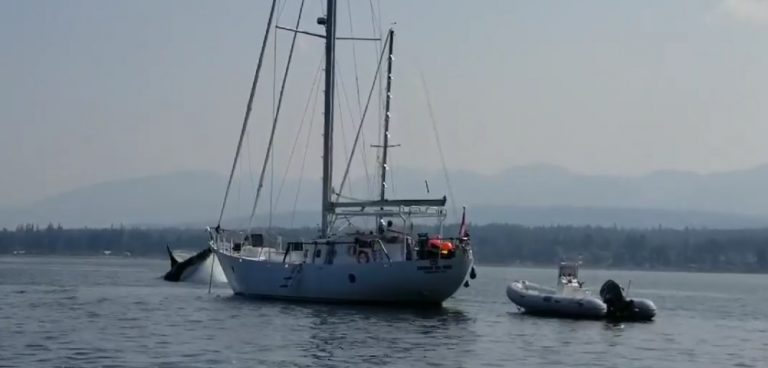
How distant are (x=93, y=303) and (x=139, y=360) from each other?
97.1 ft

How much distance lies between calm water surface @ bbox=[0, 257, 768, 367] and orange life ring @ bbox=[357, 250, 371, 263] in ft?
7.42

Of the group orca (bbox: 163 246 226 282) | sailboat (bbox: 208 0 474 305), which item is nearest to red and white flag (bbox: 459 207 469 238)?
sailboat (bbox: 208 0 474 305)

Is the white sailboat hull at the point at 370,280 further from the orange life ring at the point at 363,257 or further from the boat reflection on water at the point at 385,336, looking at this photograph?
the boat reflection on water at the point at 385,336

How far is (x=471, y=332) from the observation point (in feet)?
192

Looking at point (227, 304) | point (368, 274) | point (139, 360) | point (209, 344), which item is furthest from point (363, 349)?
point (227, 304)

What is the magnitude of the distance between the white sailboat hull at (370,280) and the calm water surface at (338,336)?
99 centimetres

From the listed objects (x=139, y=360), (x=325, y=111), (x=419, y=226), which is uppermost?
(x=325, y=111)

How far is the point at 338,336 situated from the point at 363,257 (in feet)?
46.4

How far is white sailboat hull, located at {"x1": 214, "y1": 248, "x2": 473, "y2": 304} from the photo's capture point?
67.1 metres

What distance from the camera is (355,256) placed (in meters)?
68.6

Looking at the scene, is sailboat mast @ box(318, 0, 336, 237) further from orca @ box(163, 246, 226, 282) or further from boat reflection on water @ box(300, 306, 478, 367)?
orca @ box(163, 246, 226, 282)

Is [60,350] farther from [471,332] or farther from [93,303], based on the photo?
[93,303]

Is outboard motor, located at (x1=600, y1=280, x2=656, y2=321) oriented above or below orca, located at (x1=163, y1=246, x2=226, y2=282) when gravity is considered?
below

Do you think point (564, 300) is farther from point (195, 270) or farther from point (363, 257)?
point (195, 270)
